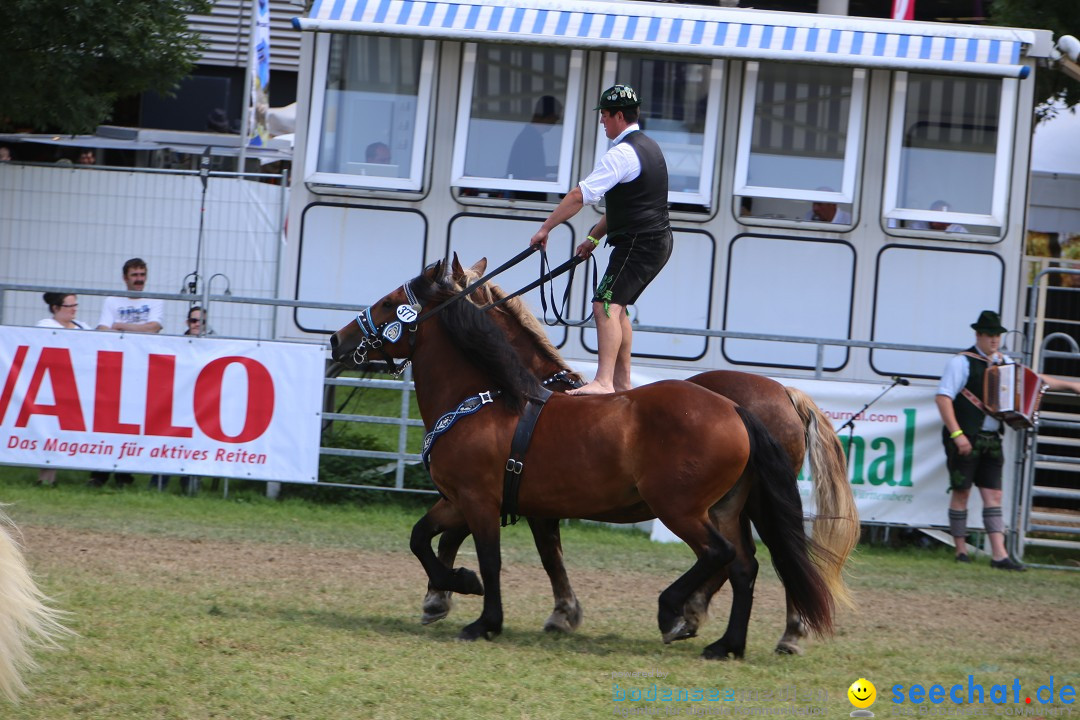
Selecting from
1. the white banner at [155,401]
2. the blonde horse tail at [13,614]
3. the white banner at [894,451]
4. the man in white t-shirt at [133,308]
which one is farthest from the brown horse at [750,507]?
the man in white t-shirt at [133,308]

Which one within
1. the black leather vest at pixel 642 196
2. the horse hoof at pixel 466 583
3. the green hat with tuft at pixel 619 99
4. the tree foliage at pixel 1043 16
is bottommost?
the horse hoof at pixel 466 583

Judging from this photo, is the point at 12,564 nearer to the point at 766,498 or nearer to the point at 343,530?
the point at 766,498

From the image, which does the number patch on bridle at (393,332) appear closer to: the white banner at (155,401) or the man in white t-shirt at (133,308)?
the white banner at (155,401)

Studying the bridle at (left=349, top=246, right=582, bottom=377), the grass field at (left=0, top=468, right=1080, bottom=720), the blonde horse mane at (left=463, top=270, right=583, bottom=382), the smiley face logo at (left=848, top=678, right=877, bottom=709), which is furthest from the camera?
the blonde horse mane at (left=463, top=270, right=583, bottom=382)

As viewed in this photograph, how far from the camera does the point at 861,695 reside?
5.48 m

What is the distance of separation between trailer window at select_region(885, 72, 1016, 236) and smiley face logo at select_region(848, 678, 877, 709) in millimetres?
6553

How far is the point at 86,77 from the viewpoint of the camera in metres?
14.9

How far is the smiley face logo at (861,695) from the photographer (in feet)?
17.9

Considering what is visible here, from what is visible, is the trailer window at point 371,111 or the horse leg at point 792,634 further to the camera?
the trailer window at point 371,111

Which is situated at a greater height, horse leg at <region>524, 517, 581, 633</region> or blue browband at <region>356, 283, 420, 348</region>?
blue browband at <region>356, 283, 420, 348</region>

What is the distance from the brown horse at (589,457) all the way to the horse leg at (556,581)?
1.31 feet

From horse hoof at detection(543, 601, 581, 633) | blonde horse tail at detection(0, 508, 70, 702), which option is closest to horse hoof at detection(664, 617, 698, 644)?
horse hoof at detection(543, 601, 581, 633)

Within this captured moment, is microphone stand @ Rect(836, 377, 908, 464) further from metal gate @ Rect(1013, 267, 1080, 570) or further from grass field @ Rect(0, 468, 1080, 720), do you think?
metal gate @ Rect(1013, 267, 1080, 570)

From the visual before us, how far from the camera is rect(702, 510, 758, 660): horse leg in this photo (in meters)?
6.54
